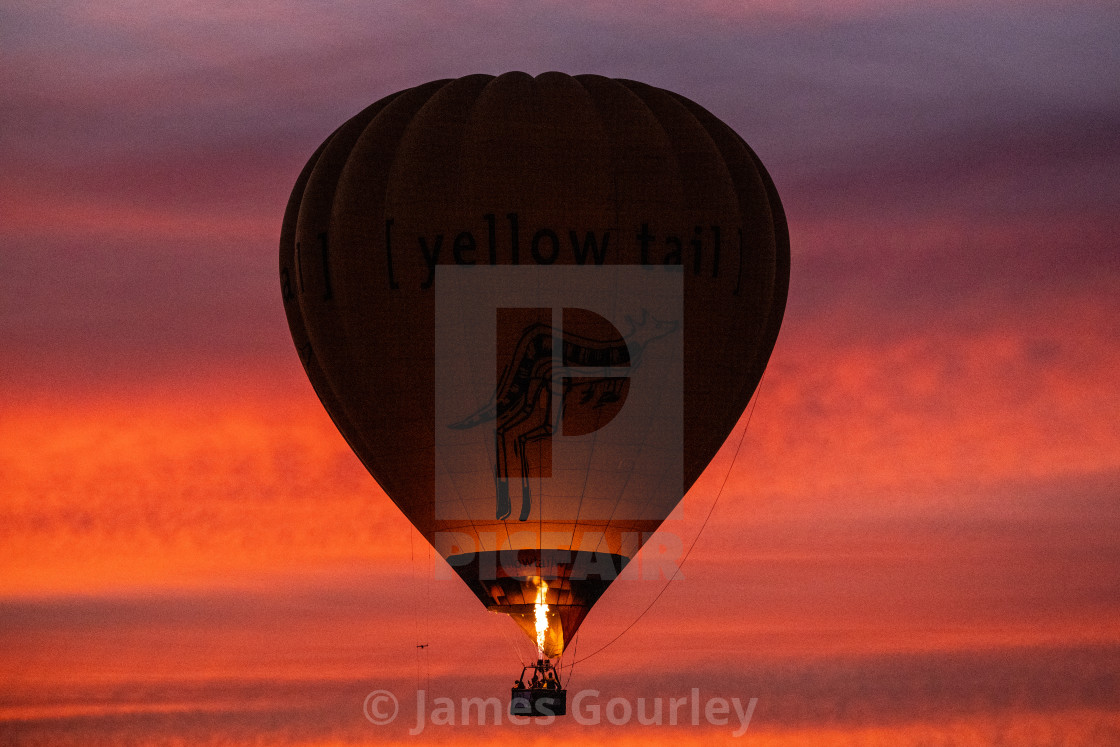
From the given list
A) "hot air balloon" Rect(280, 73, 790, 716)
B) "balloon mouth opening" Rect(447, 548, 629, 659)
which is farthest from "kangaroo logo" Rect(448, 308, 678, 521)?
"balloon mouth opening" Rect(447, 548, 629, 659)

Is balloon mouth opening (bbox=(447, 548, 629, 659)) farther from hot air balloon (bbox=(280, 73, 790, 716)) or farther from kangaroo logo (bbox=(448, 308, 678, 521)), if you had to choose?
kangaroo logo (bbox=(448, 308, 678, 521))

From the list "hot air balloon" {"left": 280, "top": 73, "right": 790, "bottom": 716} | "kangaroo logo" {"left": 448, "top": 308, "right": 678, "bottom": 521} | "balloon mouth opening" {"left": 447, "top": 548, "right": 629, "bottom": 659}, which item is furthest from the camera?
"balloon mouth opening" {"left": 447, "top": 548, "right": 629, "bottom": 659}

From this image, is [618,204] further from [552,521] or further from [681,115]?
[552,521]

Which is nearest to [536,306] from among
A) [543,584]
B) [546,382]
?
[546,382]

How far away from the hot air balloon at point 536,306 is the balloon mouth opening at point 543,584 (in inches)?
1.6

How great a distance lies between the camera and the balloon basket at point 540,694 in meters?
46.0

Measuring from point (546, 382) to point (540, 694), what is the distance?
5.28 meters

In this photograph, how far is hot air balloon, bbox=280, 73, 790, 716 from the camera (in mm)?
44844

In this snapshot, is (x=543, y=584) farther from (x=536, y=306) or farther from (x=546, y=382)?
(x=536, y=306)

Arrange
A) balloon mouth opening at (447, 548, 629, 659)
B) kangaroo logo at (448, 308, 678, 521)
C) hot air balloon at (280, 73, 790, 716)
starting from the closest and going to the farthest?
hot air balloon at (280, 73, 790, 716) < kangaroo logo at (448, 308, 678, 521) < balloon mouth opening at (447, 548, 629, 659)

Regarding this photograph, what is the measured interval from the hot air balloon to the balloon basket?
32cm

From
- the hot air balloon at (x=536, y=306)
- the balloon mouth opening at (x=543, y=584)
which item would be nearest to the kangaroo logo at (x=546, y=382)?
the hot air balloon at (x=536, y=306)

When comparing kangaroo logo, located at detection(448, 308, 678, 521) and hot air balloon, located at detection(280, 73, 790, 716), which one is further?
kangaroo logo, located at detection(448, 308, 678, 521)

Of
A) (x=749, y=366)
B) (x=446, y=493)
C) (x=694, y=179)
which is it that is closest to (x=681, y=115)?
(x=694, y=179)
